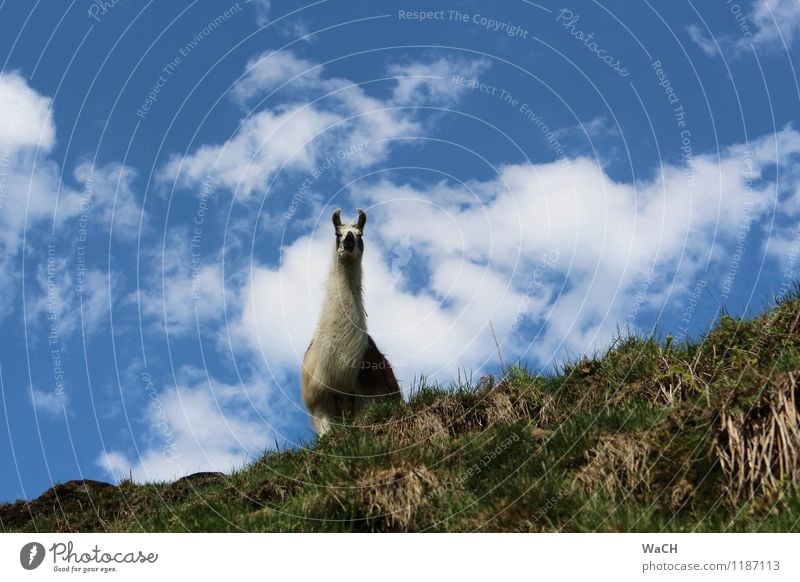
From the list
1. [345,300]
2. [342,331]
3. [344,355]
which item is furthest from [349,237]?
[344,355]

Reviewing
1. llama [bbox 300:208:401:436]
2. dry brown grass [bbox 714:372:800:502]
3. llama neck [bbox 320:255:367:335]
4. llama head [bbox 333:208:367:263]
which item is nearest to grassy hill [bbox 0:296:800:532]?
dry brown grass [bbox 714:372:800:502]

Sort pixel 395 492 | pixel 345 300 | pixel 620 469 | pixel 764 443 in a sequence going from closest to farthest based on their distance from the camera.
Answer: pixel 764 443 < pixel 620 469 < pixel 395 492 < pixel 345 300

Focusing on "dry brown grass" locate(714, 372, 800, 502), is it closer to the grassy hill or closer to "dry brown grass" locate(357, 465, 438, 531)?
the grassy hill

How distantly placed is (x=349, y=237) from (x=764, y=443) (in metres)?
8.04

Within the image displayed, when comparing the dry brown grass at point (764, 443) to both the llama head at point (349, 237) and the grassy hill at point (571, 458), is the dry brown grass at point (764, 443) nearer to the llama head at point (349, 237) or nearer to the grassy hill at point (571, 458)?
the grassy hill at point (571, 458)

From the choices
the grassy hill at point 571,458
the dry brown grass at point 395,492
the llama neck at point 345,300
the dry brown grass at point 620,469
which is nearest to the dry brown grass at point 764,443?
the grassy hill at point 571,458

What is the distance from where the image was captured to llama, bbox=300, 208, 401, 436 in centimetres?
1323

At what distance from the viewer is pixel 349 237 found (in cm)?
1358

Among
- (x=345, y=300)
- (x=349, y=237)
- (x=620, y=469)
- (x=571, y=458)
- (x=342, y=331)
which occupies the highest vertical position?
(x=349, y=237)

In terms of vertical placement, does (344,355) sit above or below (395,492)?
above

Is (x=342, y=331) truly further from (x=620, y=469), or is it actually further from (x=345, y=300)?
(x=620, y=469)

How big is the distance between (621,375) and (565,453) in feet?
8.82

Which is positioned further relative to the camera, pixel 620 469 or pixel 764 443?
pixel 620 469
